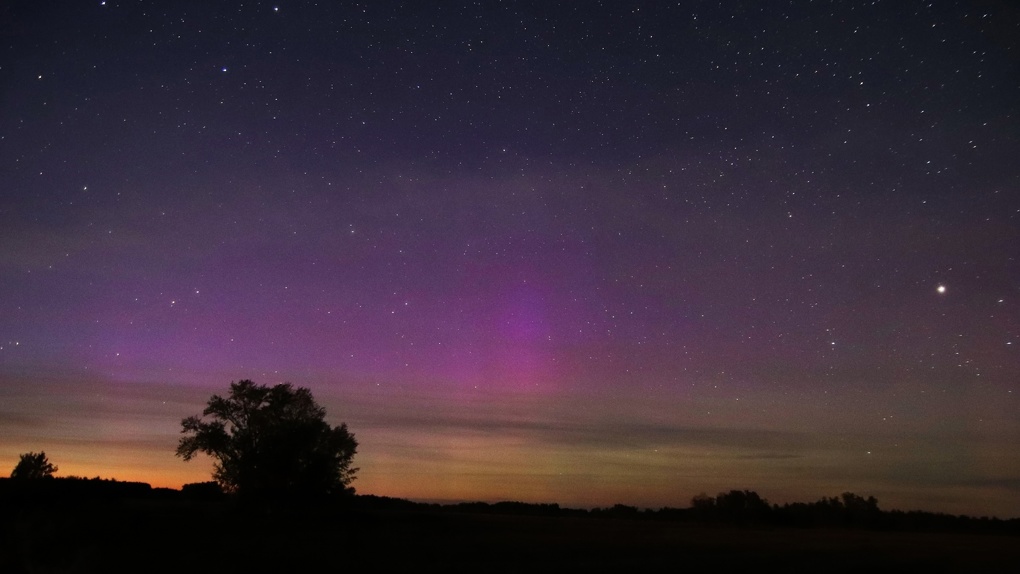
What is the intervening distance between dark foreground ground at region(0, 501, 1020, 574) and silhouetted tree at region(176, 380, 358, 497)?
307cm

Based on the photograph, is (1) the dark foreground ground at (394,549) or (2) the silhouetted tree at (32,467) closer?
(1) the dark foreground ground at (394,549)

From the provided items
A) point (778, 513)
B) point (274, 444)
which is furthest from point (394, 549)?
point (778, 513)

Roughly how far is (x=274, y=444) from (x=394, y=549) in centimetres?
1579

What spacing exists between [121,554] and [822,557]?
24.9 metres

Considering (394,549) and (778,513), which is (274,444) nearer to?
(394,549)

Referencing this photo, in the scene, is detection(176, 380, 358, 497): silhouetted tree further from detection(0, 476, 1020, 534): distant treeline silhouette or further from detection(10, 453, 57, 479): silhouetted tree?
detection(10, 453, 57, 479): silhouetted tree

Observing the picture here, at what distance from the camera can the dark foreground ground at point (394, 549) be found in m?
A: 24.6

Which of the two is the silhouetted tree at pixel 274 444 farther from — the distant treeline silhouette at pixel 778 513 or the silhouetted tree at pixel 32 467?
the silhouetted tree at pixel 32 467

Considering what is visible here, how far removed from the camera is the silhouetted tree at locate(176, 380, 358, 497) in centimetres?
4169

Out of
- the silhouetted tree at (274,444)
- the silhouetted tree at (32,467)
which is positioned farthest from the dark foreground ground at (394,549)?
the silhouetted tree at (32,467)

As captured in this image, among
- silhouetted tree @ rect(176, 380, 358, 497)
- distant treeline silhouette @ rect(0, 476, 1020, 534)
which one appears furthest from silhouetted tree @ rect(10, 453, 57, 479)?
silhouetted tree @ rect(176, 380, 358, 497)

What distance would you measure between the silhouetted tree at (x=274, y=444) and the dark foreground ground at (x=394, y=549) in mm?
3071

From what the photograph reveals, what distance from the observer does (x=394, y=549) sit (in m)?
28.7

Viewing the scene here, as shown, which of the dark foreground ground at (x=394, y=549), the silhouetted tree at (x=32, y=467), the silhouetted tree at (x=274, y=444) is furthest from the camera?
the silhouetted tree at (x=32, y=467)
